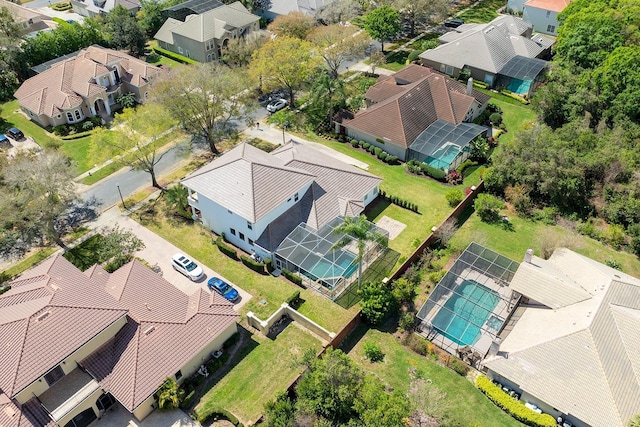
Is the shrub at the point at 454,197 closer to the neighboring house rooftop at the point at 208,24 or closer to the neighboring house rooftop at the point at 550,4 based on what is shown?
the neighboring house rooftop at the point at 208,24

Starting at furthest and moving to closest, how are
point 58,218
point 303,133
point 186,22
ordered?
1. point 186,22
2. point 303,133
3. point 58,218

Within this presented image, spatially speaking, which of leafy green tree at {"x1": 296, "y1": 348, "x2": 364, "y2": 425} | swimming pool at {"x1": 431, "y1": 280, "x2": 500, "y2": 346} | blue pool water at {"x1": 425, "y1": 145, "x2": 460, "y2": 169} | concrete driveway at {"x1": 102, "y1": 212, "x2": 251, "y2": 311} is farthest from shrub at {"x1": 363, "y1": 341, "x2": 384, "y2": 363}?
blue pool water at {"x1": 425, "y1": 145, "x2": 460, "y2": 169}

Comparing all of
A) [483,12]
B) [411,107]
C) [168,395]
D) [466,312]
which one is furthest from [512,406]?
[483,12]

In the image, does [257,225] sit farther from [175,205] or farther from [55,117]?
[55,117]

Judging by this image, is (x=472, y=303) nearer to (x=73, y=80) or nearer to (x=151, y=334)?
(x=151, y=334)

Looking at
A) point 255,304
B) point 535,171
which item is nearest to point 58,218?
point 255,304
